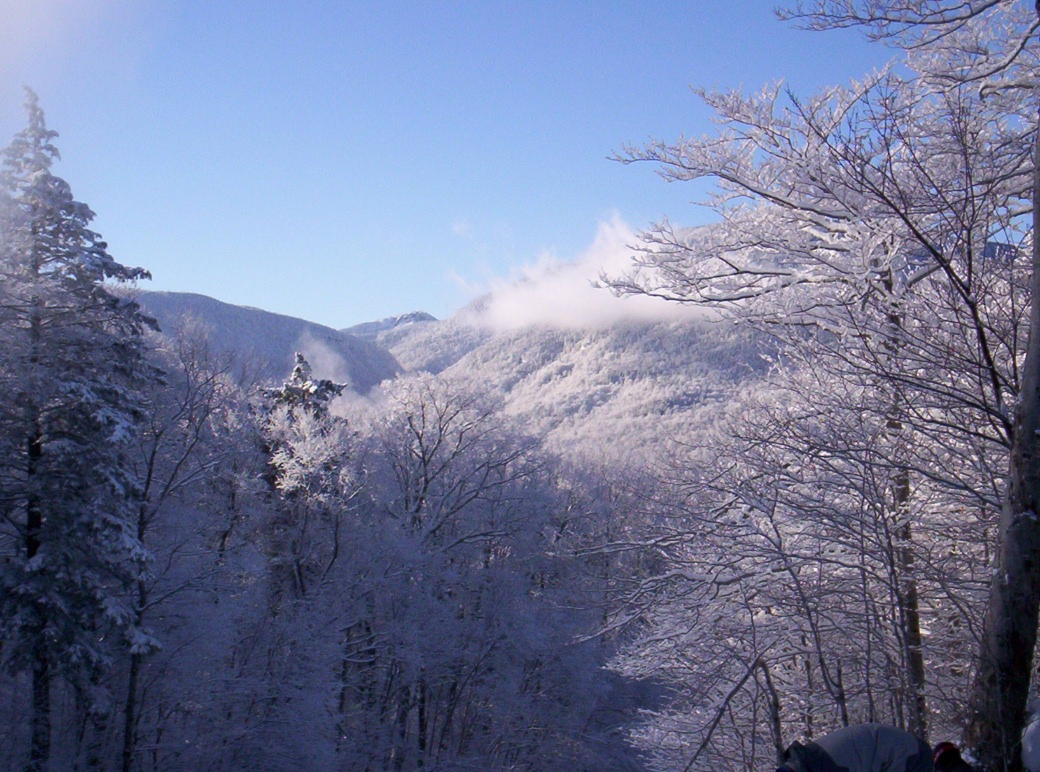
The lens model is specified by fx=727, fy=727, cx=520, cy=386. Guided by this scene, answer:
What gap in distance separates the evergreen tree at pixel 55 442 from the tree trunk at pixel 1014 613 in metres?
11.8

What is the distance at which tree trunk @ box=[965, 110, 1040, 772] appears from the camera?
3.76 m

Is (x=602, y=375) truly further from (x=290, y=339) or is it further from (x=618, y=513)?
(x=618, y=513)

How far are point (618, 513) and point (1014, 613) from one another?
36.9ft

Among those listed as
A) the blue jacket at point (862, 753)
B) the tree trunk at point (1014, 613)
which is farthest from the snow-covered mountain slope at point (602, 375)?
the blue jacket at point (862, 753)

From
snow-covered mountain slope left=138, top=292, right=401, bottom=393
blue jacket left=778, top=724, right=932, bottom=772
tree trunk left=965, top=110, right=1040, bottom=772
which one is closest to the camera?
blue jacket left=778, top=724, right=932, bottom=772

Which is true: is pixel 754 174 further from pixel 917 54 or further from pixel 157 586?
pixel 157 586

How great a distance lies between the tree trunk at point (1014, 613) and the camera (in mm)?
3764

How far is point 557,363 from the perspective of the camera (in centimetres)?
13000

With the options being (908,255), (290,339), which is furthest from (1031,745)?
(290,339)

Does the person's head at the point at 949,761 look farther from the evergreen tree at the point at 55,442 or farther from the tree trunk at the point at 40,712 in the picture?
the tree trunk at the point at 40,712

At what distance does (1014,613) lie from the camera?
380 centimetres

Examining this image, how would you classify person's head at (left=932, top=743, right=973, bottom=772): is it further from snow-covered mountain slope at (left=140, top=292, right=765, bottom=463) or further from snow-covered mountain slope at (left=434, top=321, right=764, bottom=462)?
snow-covered mountain slope at (left=434, top=321, right=764, bottom=462)

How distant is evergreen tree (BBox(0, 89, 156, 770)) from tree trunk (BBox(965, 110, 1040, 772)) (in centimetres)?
1183

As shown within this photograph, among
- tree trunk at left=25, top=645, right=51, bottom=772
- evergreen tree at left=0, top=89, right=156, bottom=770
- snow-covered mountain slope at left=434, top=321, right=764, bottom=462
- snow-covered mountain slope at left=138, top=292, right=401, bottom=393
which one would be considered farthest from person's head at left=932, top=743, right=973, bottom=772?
snow-covered mountain slope at left=138, top=292, right=401, bottom=393
